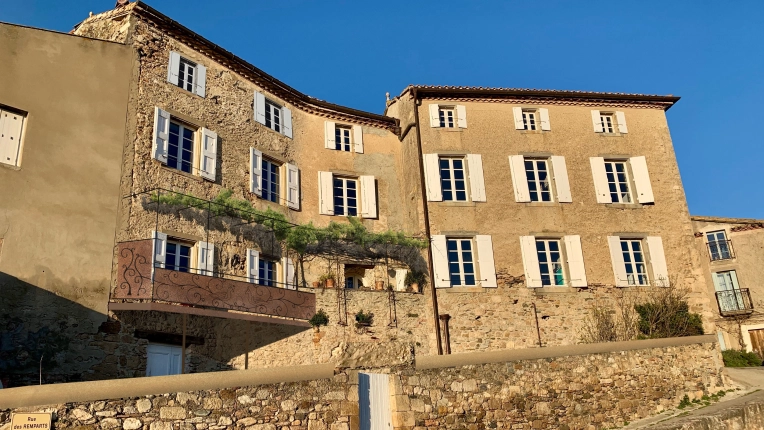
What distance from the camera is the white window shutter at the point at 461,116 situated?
61.1 ft

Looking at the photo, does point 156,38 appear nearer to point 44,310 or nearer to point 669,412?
point 44,310

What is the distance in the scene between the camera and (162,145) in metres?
13.8

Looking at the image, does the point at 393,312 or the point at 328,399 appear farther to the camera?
the point at 393,312

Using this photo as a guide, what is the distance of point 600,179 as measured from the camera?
60.8ft

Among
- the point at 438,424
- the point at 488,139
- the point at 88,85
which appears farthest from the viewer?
the point at 488,139

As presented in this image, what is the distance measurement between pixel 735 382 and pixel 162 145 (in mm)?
14121

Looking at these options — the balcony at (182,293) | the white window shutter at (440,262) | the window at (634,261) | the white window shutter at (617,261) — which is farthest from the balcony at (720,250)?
the balcony at (182,293)

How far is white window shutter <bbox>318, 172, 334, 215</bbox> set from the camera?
1714cm

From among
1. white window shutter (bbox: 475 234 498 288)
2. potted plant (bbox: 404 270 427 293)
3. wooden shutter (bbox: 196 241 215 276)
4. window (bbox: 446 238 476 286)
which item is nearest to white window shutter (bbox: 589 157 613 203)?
white window shutter (bbox: 475 234 498 288)

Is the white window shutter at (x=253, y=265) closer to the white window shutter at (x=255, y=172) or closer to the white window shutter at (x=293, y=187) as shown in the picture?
the white window shutter at (x=255, y=172)

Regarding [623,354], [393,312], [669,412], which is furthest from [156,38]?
[669,412]

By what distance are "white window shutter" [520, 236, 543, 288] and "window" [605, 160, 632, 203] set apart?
323 centimetres

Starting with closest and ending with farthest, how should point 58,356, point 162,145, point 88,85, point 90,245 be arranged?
point 58,356
point 90,245
point 88,85
point 162,145

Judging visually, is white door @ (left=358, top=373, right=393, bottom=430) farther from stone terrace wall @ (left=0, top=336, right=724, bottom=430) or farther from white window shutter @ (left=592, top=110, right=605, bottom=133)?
white window shutter @ (left=592, top=110, right=605, bottom=133)
